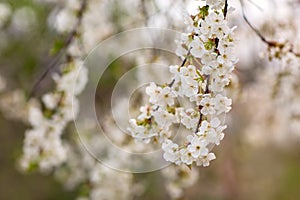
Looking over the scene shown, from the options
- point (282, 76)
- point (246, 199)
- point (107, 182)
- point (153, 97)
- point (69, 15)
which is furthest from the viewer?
point (246, 199)

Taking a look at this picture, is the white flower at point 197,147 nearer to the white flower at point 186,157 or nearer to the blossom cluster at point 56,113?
the white flower at point 186,157

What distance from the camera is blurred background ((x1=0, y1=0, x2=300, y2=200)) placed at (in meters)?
1.94

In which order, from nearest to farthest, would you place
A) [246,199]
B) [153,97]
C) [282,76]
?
[153,97]
[282,76]
[246,199]

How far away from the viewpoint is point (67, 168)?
329 centimetres

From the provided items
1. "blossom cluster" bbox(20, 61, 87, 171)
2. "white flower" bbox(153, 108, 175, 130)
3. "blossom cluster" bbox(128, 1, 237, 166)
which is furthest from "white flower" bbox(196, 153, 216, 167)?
"blossom cluster" bbox(20, 61, 87, 171)

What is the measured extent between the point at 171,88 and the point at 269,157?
5.93 meters

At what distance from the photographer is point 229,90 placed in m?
1.84

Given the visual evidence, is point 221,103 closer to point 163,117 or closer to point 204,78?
point 204,78

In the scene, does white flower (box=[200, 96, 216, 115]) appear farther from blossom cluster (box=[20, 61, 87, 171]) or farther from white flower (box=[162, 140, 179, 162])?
blossom cluster (box=[20, 61, 87, 171])

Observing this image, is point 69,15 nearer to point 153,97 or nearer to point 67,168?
point 153,97

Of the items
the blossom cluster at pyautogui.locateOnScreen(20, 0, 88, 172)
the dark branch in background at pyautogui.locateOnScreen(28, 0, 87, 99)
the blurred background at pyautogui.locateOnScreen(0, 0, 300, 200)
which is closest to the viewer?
the dark branch in background at pyautogui.locateOnScreen(28, 0, 87, 99)

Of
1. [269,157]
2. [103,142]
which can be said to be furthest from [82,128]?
[269,157]

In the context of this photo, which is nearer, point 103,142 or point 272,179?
point 103,142

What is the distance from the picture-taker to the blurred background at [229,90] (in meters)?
1.94
